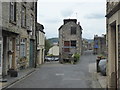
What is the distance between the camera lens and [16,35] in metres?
15.4

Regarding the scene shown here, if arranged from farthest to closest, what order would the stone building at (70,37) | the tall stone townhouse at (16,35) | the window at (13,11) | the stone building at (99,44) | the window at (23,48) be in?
the stone building at (99,44) < the stone building at (70,37) < the window at (23,48) < the window at (13,11) < the tall stone townhouse at (16,35)

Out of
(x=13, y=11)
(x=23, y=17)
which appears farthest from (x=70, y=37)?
(x=13, y=11)

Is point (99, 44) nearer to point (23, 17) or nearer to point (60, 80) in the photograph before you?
point (23, 17)

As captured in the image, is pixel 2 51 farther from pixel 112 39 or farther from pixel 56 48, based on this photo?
pixel 56 48

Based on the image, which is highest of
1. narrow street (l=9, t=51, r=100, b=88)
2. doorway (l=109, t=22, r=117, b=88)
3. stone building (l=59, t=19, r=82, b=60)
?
stone building (l=59, t=19, r=82, b=60)

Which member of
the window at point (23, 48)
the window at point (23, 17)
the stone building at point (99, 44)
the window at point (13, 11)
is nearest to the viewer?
the window at point (13, 11)

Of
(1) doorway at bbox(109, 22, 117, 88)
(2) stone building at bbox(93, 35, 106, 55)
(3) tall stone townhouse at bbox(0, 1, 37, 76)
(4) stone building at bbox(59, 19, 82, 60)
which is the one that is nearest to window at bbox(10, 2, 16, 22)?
(3) tall stone townhouse at bbox(0, 1, 37, 76)

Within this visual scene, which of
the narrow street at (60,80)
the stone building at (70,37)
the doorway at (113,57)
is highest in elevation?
the stone building at (70,37)

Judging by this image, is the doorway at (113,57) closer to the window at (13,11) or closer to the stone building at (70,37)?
the window at (13,11)

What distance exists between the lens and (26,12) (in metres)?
21.4

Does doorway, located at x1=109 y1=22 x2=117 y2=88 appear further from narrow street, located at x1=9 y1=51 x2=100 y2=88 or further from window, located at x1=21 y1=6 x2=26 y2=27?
window, located at x1=21 y1=6 x2=26 y2=27

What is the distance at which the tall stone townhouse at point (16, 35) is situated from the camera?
48.1ft

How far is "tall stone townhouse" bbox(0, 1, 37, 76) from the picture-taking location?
48.1ft

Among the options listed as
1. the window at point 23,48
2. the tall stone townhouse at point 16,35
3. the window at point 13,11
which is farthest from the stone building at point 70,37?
the window at point 13,11
